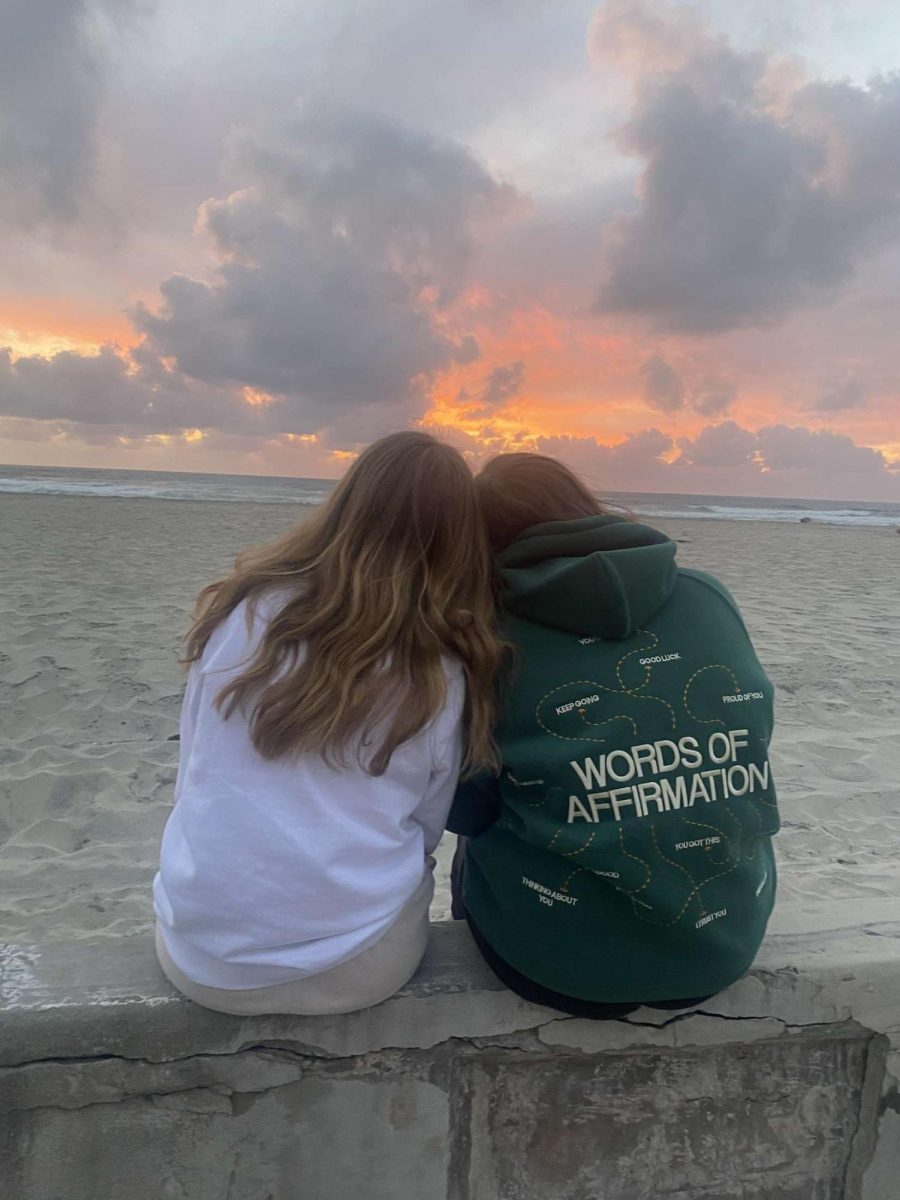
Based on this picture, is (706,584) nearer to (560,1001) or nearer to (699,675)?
(699,675)

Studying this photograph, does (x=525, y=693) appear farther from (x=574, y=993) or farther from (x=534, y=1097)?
(x=534, y=1097)

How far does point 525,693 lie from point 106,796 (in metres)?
2.83

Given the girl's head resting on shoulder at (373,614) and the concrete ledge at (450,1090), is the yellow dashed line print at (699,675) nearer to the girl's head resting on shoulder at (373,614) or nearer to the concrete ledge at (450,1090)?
the girl's head resting on shoulder at (373,614)

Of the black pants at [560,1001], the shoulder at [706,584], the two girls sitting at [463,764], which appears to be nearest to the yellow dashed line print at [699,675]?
the two girls sitting at [463,764]


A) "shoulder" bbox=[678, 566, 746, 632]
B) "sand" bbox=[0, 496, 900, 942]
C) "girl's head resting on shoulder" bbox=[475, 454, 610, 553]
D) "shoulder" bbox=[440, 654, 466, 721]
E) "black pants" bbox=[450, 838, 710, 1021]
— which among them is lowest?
"sand" bbox=[0, 496, 900, 942]

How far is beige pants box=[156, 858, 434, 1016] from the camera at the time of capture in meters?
1.51

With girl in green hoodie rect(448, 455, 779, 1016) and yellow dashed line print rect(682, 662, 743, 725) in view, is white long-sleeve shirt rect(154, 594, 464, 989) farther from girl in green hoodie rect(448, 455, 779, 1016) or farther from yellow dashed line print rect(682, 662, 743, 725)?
yellow dashed line print rect(682, 662, 743, 725)

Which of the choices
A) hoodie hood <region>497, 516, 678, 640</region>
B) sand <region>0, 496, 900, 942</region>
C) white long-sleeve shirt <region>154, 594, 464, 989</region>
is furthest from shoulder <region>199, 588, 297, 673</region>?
sand <region>0, 496, 900, 942</region>

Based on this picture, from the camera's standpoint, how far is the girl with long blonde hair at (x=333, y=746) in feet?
4.60

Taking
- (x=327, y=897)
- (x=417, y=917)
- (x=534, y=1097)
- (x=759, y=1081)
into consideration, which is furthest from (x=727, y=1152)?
(x=327, y=897)

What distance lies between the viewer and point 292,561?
1647 mm

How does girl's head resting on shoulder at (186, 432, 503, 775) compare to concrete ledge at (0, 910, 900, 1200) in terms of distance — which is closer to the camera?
girl's head resting on shoulder at (186, 432, 503, 775)

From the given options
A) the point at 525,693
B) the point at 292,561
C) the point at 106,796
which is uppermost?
the point at 292,561

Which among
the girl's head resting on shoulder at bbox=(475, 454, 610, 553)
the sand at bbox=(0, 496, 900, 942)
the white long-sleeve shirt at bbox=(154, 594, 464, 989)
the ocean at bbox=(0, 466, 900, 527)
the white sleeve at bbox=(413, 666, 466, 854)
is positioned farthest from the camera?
the ocean at bbox=(0, 466, 900, 527)
